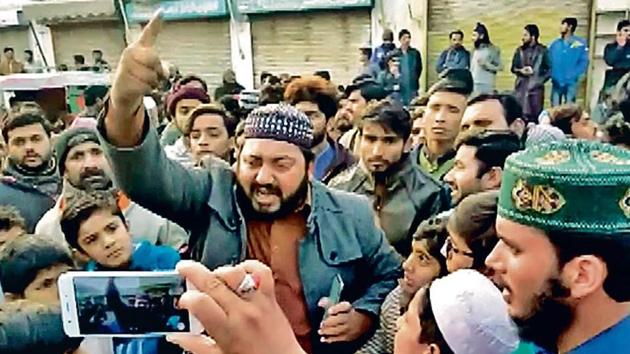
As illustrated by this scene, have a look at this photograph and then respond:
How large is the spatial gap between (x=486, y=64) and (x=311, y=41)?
15.8 ft

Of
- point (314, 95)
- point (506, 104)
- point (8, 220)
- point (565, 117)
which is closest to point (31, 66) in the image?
→ point (314, 95)

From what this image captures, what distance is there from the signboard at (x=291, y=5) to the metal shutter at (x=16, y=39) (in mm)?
6819

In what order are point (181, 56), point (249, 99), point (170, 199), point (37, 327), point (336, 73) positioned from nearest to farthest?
point (37, 327)
point (170, 199)
point (249, 99)
point (336, 73)
point (181, 56)

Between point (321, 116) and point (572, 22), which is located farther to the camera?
point (572, 22)

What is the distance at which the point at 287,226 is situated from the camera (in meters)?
2.56

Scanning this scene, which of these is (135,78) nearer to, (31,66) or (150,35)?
(150,35)

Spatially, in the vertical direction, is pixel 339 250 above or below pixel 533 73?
below

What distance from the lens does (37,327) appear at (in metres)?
2.15

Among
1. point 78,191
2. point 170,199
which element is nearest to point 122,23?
point 78,191

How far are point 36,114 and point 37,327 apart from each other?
2749 mm

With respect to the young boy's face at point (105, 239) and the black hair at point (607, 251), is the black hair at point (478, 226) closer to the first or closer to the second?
the black hair at point (607, 251)

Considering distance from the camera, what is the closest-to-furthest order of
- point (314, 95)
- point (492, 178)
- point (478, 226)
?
point (478, 226) < point (492, 178) < point (314, 95)

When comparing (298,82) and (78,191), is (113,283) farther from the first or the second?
(298,82)

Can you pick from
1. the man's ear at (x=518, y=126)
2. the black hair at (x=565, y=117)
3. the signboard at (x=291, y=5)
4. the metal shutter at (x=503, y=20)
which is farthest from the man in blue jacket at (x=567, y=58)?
the man's ear at (x=518, y=126)
